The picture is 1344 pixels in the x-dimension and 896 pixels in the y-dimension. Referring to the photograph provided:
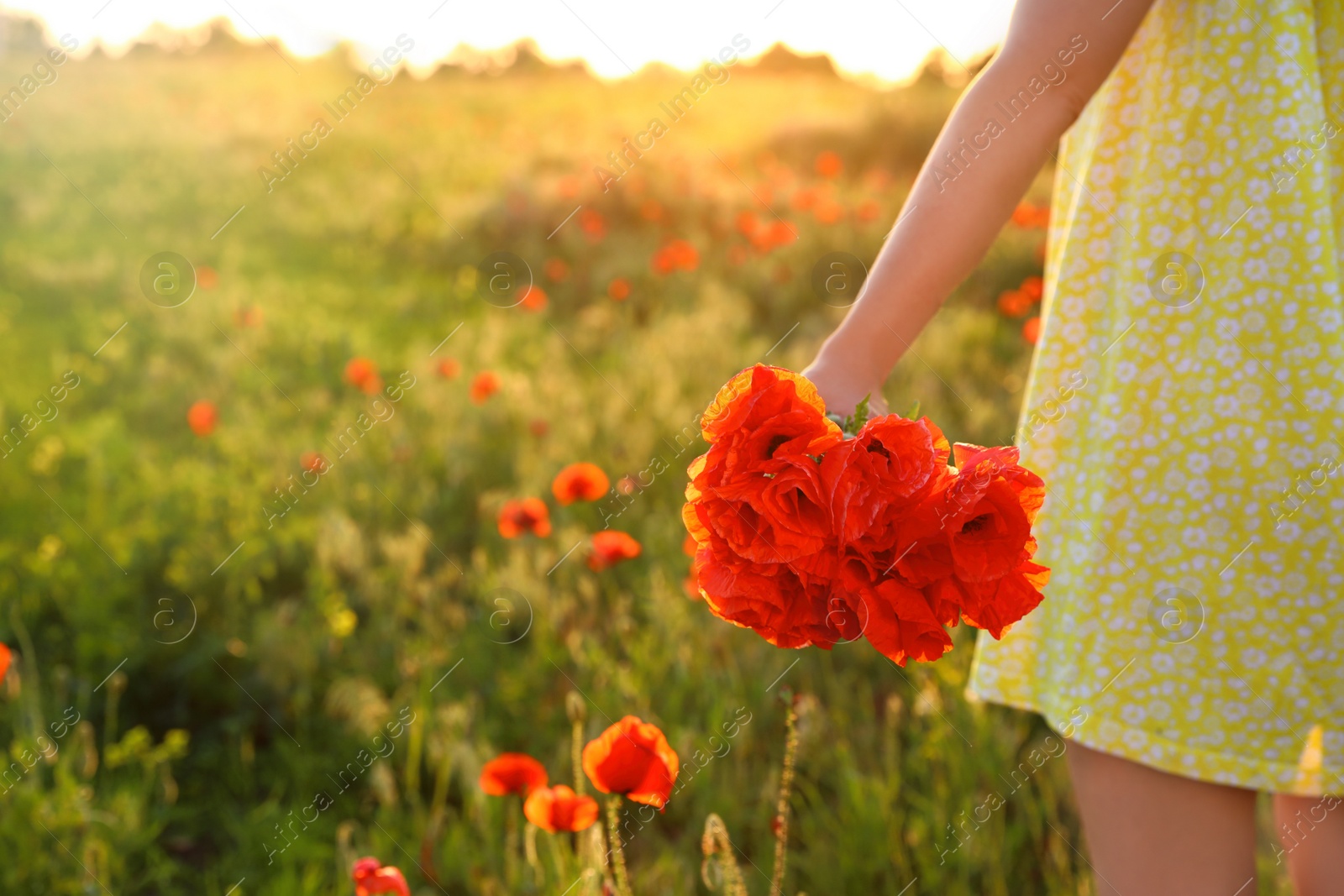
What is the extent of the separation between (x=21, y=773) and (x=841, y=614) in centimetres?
219

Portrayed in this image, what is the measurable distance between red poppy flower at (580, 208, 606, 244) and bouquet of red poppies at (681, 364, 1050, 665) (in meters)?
5.42

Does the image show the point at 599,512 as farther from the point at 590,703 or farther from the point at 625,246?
the point at 625,246

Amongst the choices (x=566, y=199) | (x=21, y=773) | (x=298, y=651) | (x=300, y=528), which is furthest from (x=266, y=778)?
(x=566, y=199)

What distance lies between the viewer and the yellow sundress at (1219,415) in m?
1.20

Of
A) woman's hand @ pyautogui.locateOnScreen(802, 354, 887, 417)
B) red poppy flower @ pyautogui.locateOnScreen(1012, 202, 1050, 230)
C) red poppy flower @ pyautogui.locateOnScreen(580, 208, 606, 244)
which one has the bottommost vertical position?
red poppy flower @ pyautogui.locateOnScreen(1012, 202, 1050, 230)

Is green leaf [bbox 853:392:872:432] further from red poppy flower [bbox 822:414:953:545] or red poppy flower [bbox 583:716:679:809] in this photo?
red poppy flower [bbox 583:716:679:809]

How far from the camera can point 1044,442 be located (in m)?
1.40

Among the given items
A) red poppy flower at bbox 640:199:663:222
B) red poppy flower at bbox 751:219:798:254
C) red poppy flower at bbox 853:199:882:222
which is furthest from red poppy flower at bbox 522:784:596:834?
red poppy flower at bbox 640:199:663:222

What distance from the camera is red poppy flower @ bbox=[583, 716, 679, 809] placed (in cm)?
120

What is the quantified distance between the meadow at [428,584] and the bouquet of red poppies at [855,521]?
0.25 metres

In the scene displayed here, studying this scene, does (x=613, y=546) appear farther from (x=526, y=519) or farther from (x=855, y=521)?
(x=855, y=521)

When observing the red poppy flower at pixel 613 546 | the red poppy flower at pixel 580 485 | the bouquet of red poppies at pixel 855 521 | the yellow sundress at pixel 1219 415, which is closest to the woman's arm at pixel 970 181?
the yellow sundress at pixel 1219 415

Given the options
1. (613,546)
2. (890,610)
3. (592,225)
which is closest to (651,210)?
(592,225)

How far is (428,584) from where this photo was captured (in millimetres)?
2939
